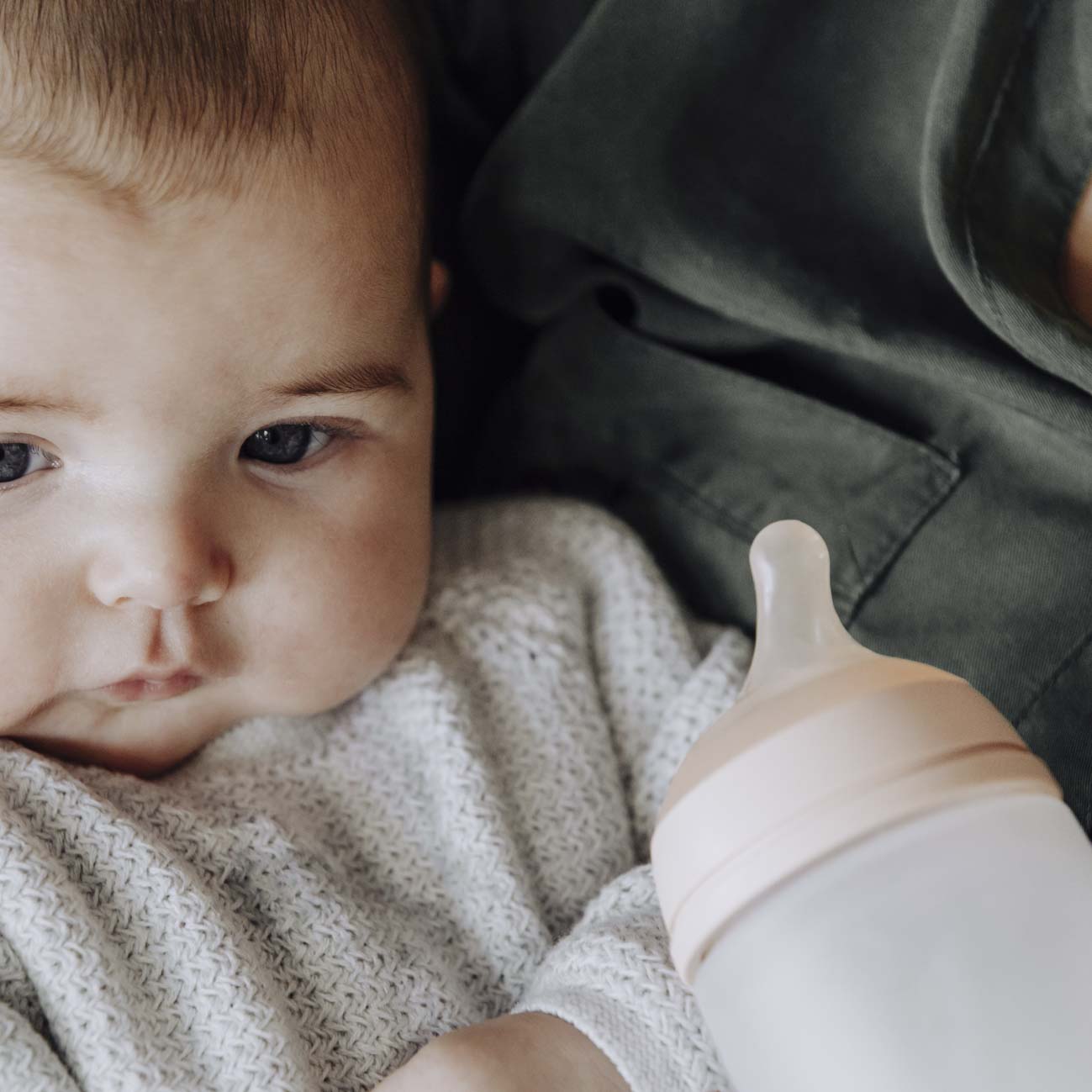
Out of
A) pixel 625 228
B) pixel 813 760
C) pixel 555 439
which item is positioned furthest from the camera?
pixel 555 439

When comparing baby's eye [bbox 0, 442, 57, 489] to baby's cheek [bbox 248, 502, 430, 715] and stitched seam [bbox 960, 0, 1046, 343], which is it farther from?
stitched seam [bbox 960, 0, 1046, 343]

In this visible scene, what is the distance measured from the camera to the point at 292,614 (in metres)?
0.82

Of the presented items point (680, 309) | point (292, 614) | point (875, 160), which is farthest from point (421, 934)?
point (875, 160)

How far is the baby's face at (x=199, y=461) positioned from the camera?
0.68 meters

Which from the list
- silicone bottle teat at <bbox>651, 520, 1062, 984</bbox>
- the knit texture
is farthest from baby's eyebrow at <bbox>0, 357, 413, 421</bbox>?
silicone bottle teat at <bbox>651, 520, 1062, 984</bbox>

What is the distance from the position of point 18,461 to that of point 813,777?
51 centimetres

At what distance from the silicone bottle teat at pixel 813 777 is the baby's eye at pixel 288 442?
1.26 ft

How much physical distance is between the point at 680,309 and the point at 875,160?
0.68ft

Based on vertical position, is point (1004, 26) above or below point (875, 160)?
above

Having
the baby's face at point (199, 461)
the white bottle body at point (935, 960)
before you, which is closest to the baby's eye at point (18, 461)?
the baby's face at point (199, 461)

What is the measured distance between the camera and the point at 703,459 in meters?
1.03

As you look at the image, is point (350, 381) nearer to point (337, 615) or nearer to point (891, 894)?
point (337, 615)

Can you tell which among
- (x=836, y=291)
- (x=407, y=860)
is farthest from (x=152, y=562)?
(x=836, y=291)

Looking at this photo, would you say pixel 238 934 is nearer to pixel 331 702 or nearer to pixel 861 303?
pixel 331 702
